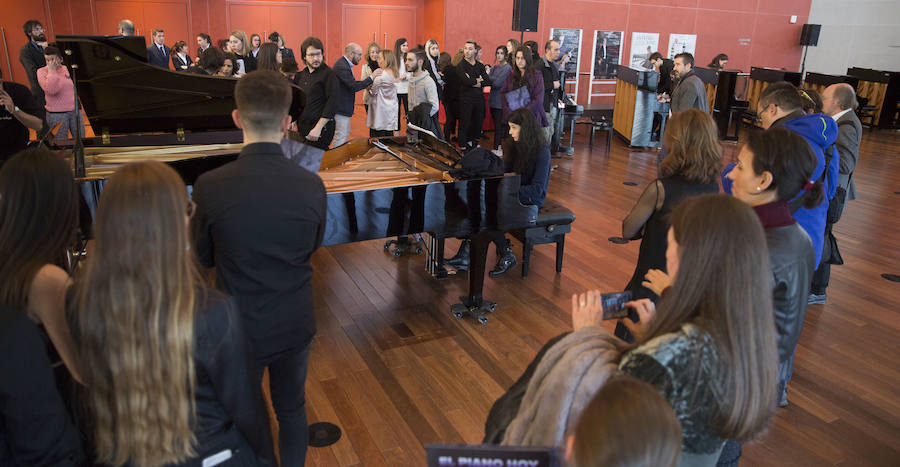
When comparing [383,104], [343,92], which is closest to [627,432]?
[343,92]

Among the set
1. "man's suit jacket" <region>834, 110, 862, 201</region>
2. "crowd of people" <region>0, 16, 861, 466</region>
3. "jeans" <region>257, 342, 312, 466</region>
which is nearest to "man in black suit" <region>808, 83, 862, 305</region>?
"man's suit jacket" <region>834, 110, 862, 201</region>

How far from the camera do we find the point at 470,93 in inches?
345

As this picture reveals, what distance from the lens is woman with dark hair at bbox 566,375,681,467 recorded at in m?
0.94

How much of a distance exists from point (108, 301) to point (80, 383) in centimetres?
30

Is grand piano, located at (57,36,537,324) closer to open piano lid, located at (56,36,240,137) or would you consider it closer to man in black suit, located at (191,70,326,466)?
open piano lid, located at (56,36,240,137)

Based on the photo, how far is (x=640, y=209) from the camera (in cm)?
277

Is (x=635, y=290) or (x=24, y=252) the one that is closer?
(x=24, y=252)

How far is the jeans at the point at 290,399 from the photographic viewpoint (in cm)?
224

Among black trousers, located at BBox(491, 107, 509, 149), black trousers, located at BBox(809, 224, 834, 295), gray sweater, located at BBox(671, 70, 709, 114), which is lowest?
black trousers, located at BBox(809, 224, 834, 295)

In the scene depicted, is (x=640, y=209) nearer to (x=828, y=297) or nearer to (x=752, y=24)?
(x=828, y=297)

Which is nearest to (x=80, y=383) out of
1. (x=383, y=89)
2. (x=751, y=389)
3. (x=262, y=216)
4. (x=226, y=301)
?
(x=226, y=301)

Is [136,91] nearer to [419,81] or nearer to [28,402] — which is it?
[28,402]

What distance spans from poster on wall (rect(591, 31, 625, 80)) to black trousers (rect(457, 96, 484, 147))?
18.3 feet

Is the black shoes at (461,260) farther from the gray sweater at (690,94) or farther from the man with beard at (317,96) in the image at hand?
the gray sweater at (690,94)
